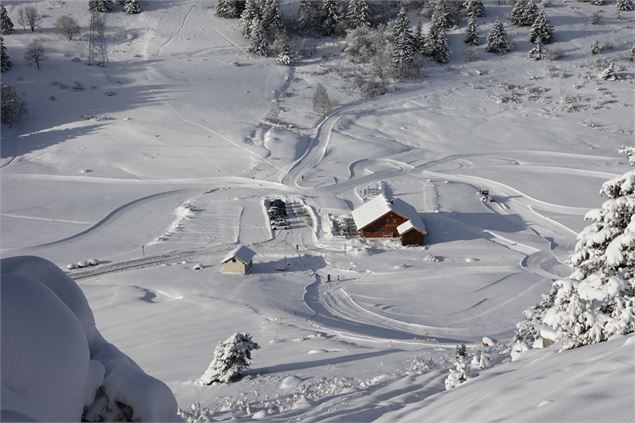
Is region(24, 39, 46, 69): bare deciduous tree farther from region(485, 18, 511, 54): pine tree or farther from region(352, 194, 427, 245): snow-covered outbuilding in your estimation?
region(485, 18, 511, 54): pine tree

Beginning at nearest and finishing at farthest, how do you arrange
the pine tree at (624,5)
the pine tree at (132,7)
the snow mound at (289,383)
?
1. the snow mound at (289,383)
2. the pine tree at (132,7)
3. the pine tree at (624,5)

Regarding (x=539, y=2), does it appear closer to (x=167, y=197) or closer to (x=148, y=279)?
(x=167, y=197)

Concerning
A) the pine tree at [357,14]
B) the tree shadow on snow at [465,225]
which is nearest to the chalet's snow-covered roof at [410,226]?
the tree shadow on snow at [465,225]

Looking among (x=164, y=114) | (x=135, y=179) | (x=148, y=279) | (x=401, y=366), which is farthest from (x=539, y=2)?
(x=401, y=366)

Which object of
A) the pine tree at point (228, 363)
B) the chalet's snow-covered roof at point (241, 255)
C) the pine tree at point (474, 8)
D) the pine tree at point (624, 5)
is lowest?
the chalet's snow-covered roof at point (241, 255)

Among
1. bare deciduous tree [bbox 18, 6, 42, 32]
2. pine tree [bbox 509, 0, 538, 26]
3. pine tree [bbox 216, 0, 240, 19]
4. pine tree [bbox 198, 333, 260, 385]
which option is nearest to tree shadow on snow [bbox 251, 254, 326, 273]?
pine tree [bbox 198, 333, 260, 385]

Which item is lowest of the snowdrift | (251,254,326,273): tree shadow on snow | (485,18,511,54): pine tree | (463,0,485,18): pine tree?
(251,254,326,273): tree shadow on snow

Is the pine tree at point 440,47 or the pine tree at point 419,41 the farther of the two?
the pine tree at point 419,41

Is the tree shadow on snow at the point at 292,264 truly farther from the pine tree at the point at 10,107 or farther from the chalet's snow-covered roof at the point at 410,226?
the pine tree at the point at 10,107
